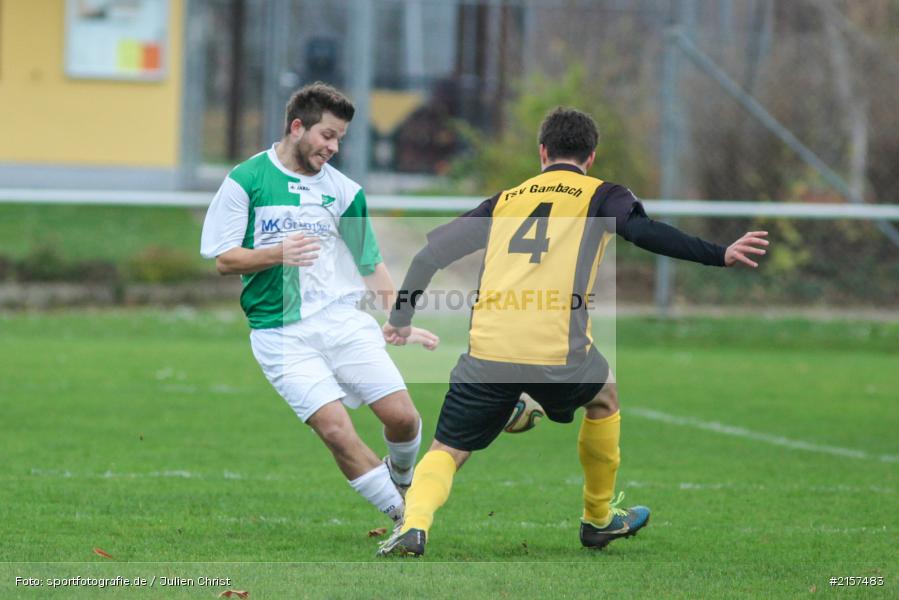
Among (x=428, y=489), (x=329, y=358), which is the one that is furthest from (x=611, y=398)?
(x=329, y=358)

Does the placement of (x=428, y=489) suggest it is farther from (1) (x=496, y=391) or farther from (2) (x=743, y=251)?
(2) (x=743, y=251)

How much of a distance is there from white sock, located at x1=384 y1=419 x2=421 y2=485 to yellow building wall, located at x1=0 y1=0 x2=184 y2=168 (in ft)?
43.4

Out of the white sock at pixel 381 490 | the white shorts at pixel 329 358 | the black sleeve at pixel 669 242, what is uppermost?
the black sleeve at pixel 669 242

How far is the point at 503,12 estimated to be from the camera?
19.5m

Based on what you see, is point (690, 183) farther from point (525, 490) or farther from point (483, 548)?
point (483, 548)

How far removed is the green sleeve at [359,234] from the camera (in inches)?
243

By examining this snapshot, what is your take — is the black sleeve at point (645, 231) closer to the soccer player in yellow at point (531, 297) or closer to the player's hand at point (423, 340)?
the soccer player in yellow at point (531, 297)

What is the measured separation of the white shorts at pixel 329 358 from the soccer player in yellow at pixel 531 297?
431 millimetres

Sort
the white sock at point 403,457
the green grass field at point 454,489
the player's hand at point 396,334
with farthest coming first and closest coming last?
the white sock at point 403,457 < the player's hand at point 396,334 < the green grass field at point 454,489

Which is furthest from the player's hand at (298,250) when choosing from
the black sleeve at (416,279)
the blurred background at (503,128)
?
the blurred background at (503,128)

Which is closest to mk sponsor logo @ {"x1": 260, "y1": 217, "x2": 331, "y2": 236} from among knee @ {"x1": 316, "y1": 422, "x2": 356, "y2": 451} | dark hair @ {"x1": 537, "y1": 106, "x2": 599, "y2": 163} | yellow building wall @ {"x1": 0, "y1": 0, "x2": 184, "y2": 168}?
knee @ {"x1": 316, "y1": 422, "x2": 356, "y2": 451}

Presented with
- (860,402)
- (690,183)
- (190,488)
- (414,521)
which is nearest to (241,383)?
(190,488)

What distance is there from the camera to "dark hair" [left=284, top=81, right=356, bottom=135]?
5891 millimetres

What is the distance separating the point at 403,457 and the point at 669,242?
1657 millimetres
